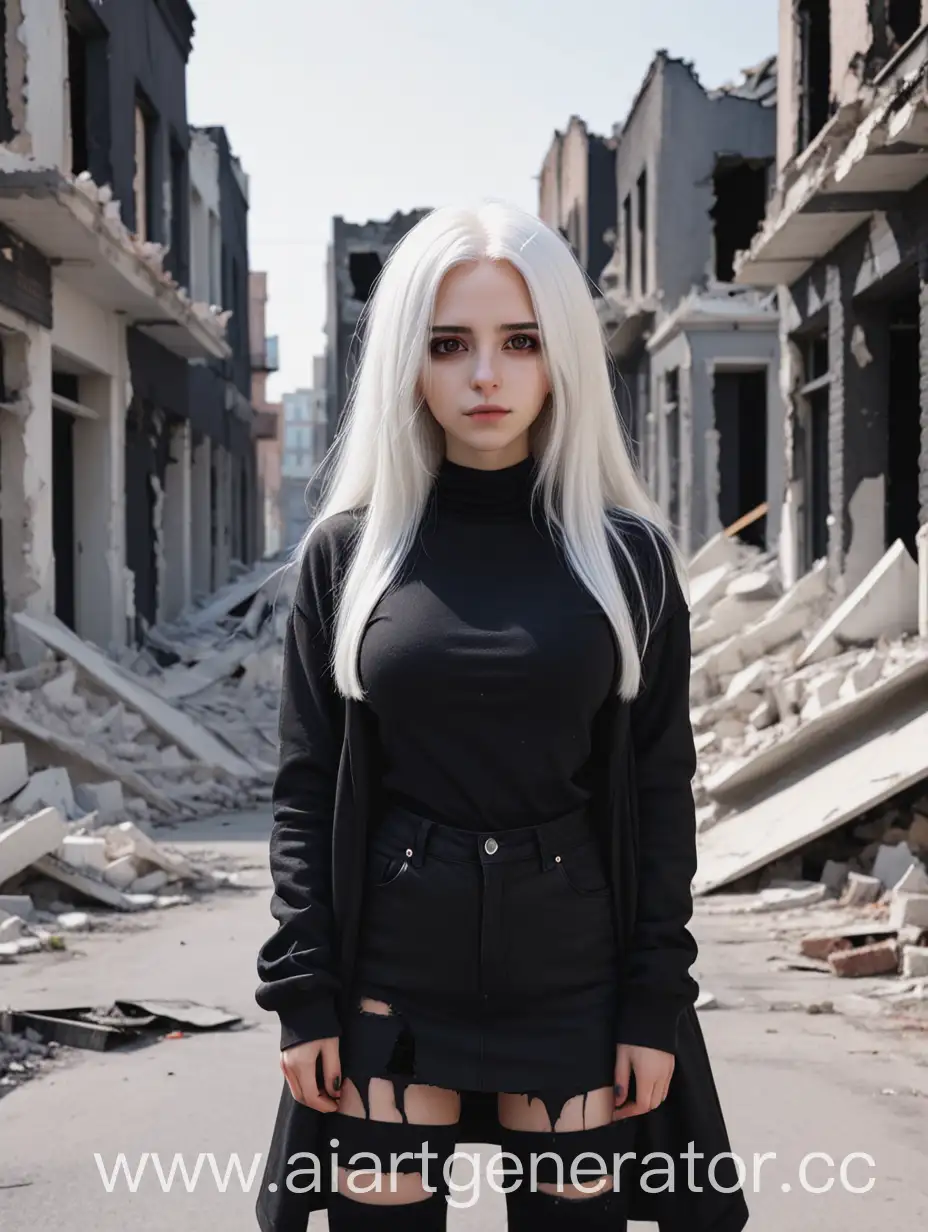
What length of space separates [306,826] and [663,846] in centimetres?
53

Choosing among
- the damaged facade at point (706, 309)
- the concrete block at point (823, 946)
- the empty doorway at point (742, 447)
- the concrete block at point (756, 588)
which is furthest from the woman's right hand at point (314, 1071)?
the empty doorway at point (742, 447)

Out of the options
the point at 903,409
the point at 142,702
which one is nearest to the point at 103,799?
the point at 142,702

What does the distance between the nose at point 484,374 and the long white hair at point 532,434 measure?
3.3 inches

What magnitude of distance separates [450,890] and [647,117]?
71.6 ft

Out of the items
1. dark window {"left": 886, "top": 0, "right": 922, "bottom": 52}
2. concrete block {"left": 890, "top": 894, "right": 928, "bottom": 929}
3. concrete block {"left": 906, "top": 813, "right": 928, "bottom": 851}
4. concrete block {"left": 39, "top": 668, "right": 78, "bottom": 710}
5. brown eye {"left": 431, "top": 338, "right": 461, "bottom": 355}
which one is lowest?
concrete block {"left": 890, "top": 894, "right": 928, "bottom": 929}

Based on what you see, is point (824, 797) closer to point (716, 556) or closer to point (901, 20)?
point (901, 20)

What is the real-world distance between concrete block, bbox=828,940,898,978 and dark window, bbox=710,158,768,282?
1643 centimetres

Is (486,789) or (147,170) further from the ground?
(147,170)

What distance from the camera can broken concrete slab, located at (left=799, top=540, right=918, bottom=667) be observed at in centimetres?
1039

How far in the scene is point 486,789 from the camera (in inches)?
84.0

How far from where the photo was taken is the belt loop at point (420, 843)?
2139 millimetres

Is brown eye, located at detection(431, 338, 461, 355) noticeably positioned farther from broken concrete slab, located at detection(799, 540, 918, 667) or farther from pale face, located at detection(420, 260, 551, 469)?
broken concrete slab, located at detection(799, 540, 918, 667)

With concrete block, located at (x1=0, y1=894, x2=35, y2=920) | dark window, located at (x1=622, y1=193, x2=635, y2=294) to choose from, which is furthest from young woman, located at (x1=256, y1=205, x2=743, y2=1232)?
dark window, located at (x1=622, y1=193, x2=635, y2=294)

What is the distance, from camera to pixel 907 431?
41.7ft
